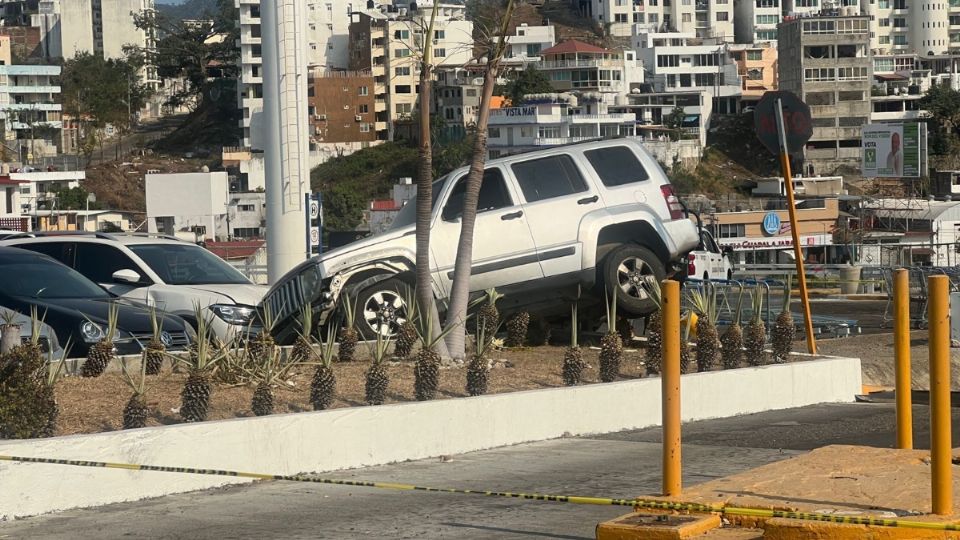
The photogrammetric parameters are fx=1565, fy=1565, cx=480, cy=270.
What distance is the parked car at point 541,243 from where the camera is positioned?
15742 millimetres

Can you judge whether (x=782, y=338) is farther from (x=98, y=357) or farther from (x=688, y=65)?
(x=688, y=65)

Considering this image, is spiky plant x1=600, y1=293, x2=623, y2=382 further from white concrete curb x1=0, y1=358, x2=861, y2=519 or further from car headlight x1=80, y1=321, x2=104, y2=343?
car headlight x1=80, y1=321, x2=104, y2=343

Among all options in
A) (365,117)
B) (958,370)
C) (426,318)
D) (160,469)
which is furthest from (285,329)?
(365,117)

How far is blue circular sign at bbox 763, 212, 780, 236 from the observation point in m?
106

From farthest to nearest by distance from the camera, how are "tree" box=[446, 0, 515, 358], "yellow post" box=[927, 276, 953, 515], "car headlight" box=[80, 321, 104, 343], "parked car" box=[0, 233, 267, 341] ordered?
"parked car" box=[0, 233, 267, 341]
"tree" box=[446, 0, 515, 358]
"car headlight" box=[80, 321, 104, 343]
"yellow post" box=[927, 276, 953, 515]

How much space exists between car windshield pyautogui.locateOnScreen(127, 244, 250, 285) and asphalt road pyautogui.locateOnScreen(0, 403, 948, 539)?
23.1 feet

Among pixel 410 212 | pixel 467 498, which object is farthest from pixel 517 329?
pixel 467 498

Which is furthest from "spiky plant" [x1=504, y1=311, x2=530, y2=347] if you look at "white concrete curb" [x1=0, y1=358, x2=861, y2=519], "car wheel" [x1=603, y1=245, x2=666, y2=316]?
"white concrete curb" [x1=0, y1=358, x2=861, y2=519]

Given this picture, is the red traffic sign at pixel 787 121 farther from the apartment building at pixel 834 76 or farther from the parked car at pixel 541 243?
the apartment building at pixel 834 76

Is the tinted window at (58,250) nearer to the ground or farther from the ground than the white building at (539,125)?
nearer to the ground

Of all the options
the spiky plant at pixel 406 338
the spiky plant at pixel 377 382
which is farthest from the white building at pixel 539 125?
the spiky plant at pixel 377 382

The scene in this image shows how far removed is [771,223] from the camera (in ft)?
347

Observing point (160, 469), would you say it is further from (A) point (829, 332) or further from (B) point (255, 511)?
(A) point (829, 332)

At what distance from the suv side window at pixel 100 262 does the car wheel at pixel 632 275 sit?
5.64 metres
